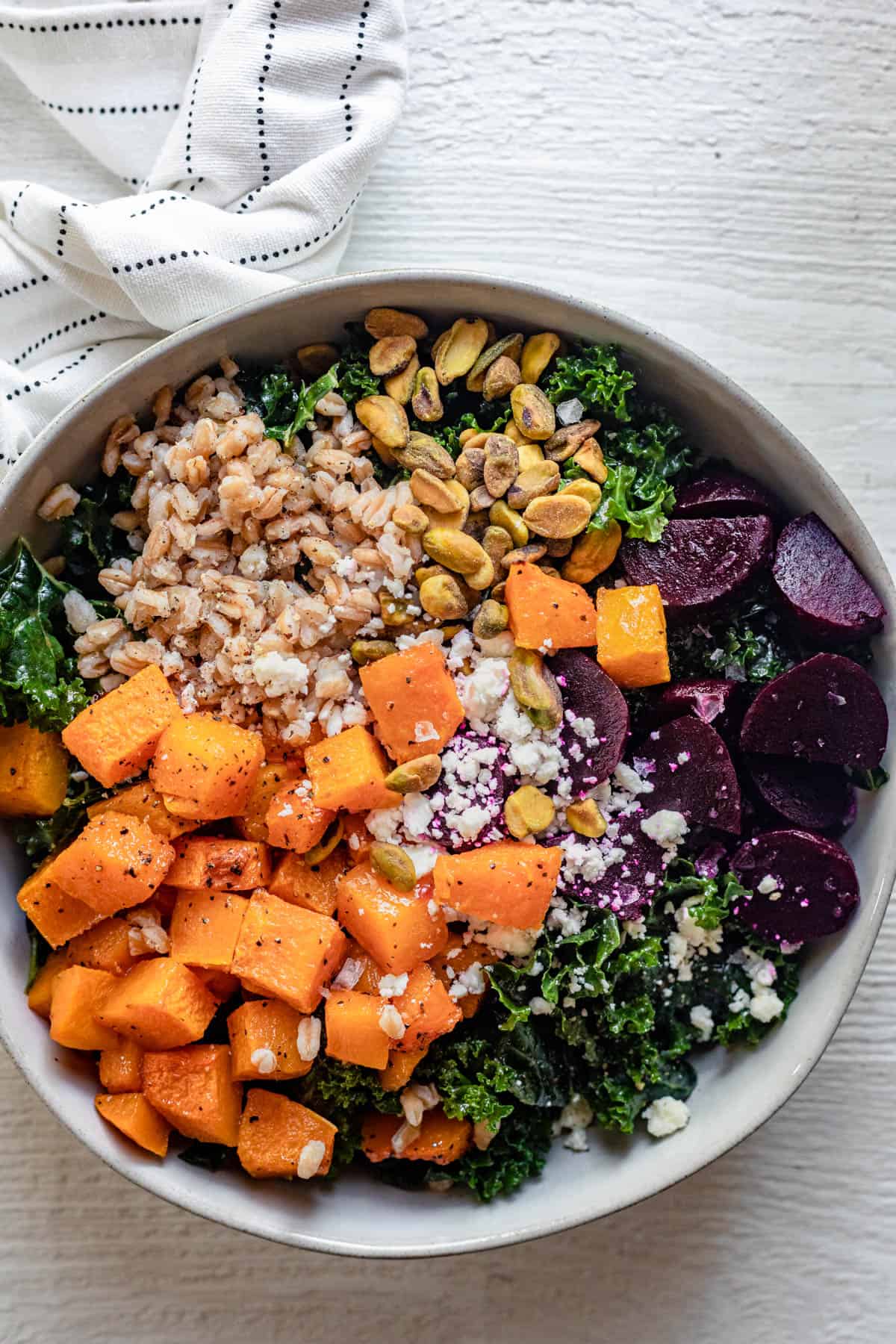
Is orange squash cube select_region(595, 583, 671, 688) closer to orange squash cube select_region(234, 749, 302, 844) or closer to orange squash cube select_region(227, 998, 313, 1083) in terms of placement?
orange squash cube select_region(234, 749, 302, 844)

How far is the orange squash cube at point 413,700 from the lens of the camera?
5.33ft

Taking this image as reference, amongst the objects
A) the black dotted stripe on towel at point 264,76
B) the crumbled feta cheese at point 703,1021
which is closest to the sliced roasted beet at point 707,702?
the crumbled feta cheese at point 703,1021

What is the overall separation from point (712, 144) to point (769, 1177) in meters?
1.92

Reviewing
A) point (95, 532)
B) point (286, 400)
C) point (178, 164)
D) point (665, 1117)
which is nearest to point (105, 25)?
point (178, 164)

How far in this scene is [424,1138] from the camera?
173 centimetres

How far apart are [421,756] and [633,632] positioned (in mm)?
387

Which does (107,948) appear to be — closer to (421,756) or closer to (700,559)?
(421,756)

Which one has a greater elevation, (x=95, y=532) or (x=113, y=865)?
(x=95, y=532)

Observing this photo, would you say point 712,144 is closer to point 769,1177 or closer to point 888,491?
point 888,491

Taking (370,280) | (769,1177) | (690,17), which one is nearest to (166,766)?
(370,280)

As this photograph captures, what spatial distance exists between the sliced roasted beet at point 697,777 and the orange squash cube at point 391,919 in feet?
1.32

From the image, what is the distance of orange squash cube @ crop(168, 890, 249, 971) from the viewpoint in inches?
63.9

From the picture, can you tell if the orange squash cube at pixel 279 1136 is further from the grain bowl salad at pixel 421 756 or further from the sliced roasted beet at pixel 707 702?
the sliced roasted beet at pixel 707 702

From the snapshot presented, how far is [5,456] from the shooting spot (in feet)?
5.73
